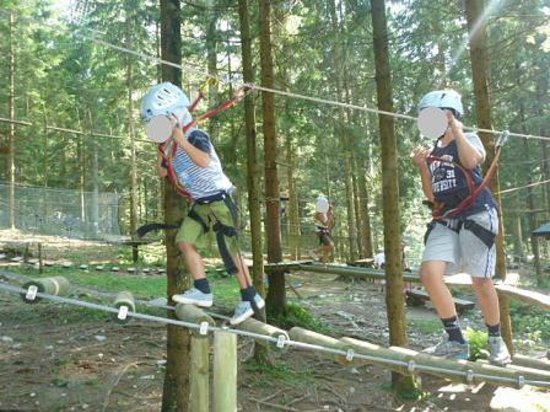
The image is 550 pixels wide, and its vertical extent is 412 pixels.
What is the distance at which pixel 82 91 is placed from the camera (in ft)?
82.1

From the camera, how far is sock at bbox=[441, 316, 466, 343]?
3484 mm

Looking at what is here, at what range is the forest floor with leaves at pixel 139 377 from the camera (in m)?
5.79

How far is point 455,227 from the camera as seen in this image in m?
3.52

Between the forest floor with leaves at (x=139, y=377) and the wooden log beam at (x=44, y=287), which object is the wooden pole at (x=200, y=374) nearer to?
the wooden log beam at (x=44, y=287)

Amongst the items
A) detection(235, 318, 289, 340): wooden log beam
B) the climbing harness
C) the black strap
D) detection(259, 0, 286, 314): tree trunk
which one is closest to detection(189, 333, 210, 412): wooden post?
detection(235, 318, 289, 340): wooden log beam

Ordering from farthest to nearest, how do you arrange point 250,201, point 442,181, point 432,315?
point 432,315 < point 250,201 < point 442,181

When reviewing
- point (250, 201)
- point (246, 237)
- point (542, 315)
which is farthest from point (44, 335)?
point (246, 237)

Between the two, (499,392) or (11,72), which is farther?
(11,72)

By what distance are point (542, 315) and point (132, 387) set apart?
30.1 ft

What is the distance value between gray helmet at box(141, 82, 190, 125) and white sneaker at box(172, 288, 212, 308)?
1.05 meters

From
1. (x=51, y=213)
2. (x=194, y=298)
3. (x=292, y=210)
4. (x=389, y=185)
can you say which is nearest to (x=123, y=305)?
(x=194, y=298)

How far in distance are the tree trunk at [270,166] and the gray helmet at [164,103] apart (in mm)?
4338

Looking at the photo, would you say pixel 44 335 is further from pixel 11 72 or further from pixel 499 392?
pixel 11 72

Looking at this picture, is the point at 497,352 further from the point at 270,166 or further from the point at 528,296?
the point at 270,166
